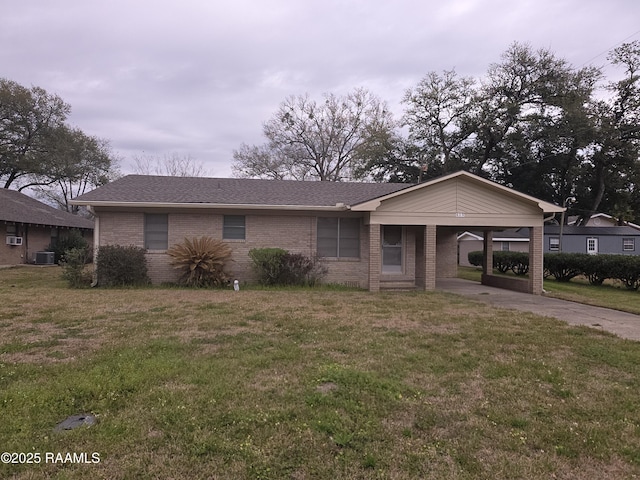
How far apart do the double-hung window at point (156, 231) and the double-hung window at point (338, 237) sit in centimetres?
469


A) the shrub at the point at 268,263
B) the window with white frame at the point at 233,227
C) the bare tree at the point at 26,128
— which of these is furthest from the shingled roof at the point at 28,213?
the shrub at the point at 268,263

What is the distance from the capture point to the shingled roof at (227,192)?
1283cm

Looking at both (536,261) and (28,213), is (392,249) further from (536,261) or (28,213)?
(28,213)

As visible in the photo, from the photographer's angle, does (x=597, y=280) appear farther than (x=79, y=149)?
No

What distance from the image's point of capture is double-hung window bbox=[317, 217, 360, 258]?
13773mm

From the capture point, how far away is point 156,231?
1318cm

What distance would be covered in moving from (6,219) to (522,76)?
120ft

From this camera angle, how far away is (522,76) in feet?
115

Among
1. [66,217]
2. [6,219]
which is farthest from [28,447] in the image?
[66,217]

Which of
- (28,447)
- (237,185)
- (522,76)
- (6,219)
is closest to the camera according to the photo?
(28,447)

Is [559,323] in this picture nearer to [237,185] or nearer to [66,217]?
[237,185]

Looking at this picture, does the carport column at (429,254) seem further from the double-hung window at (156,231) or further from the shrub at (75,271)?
the shrub at (75,271)

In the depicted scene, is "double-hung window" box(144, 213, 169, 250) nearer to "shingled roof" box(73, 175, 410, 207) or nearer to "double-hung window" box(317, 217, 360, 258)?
"shingled roof" box(73, 175, 410, 207)

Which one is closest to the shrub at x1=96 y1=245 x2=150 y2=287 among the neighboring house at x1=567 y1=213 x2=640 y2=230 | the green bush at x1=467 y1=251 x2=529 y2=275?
the green bush at x1=467 y1=251 x2=529 y2=275
